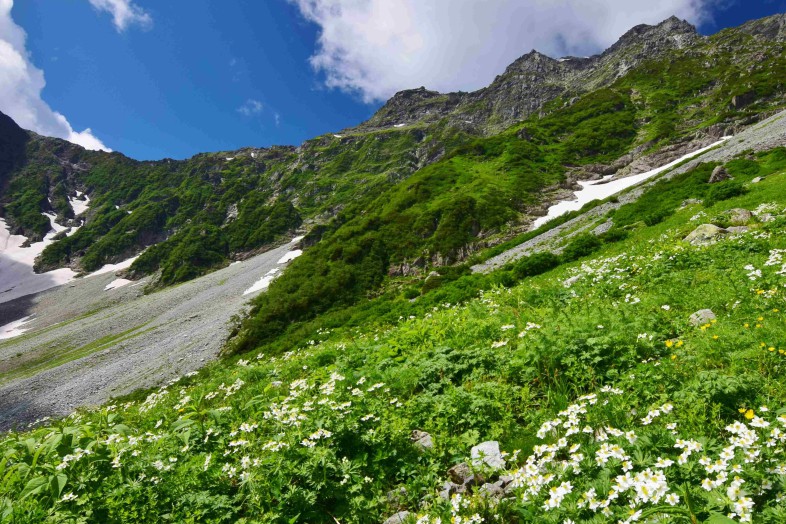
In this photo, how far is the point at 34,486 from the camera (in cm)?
489

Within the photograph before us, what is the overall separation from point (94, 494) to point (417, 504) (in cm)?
414

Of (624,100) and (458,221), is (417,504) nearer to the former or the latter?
(458,221)

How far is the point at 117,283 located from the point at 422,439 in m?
181

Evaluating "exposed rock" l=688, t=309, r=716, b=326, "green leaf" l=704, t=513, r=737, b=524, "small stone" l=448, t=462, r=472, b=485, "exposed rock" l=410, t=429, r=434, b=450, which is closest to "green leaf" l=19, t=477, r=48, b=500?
"exposed rock" l=410, t=429, r=434, b=450

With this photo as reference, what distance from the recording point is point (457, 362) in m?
7.96

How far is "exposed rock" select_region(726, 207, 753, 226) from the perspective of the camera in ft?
54.5

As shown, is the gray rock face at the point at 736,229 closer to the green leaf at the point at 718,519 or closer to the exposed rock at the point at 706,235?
the exposed rock at the point at 706,235

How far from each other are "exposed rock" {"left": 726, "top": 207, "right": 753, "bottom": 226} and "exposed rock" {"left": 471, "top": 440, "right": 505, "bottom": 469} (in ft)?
59.1

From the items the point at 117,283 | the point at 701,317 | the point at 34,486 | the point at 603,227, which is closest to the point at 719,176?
the point at 603,227

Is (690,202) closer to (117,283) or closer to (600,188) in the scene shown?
(600,188)

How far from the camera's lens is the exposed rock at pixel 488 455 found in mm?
4844

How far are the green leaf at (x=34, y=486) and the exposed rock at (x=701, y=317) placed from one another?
10636mm

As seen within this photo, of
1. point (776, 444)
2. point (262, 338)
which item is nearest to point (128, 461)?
point (776, 444)

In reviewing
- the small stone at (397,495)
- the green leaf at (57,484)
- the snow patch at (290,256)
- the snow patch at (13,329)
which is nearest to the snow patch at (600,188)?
the small stone at (397,495)
